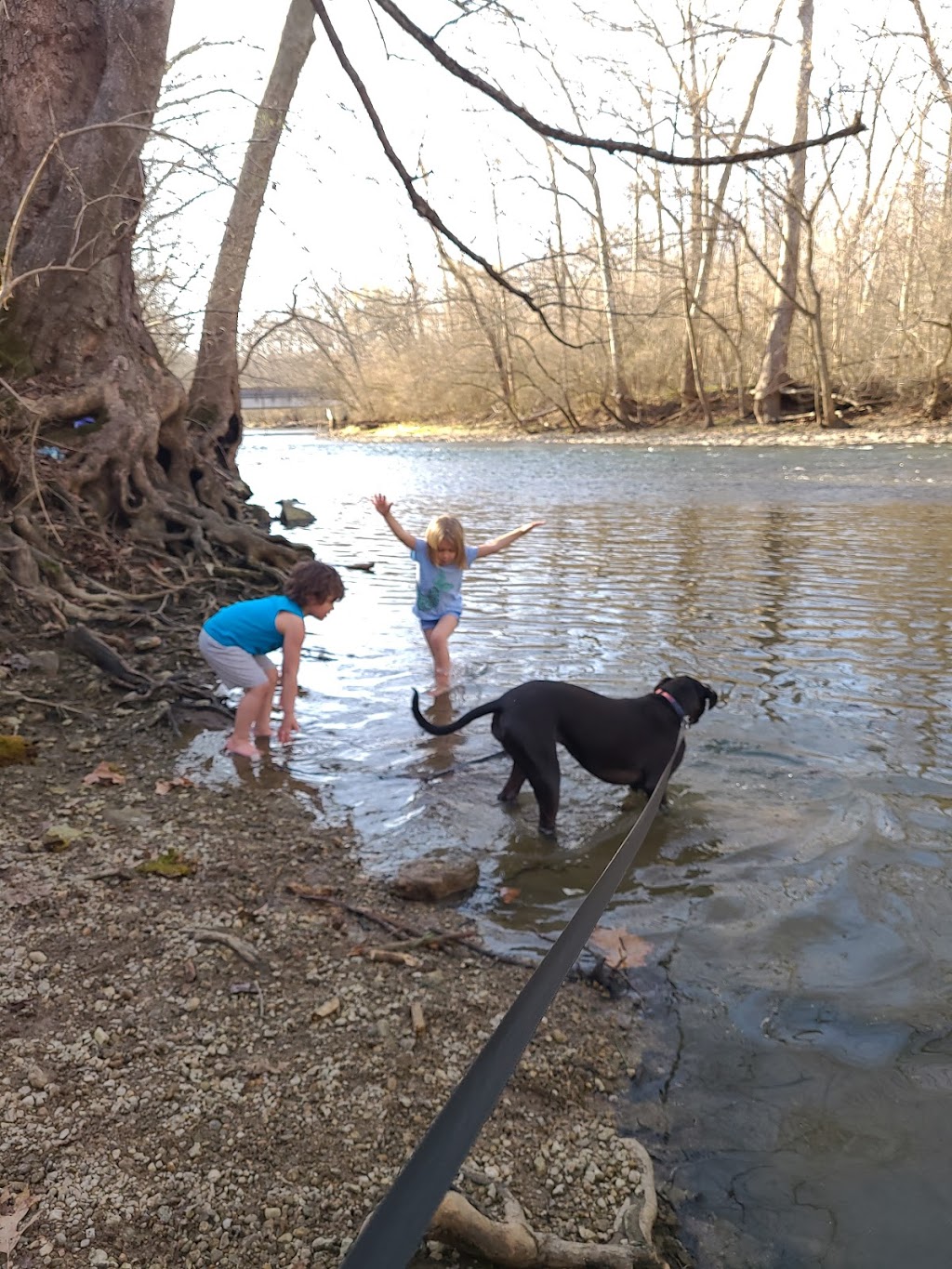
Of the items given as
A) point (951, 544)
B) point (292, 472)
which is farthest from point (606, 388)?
point (951, 544)

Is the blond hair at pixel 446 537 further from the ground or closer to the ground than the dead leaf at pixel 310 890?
further from the ground

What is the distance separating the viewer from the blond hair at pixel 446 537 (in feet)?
23.2

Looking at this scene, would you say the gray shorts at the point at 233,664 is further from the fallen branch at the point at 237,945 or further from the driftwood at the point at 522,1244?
the driftwood at the point at 522,1244

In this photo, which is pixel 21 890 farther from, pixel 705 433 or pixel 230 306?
pixel 705 433

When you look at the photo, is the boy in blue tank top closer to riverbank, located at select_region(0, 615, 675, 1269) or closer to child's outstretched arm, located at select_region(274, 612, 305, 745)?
child's outstretched arm, located at select_region(274, 612, 305, 745)

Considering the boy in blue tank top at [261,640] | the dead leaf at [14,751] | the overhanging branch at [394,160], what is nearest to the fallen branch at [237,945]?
the dead leaf at [14,751]

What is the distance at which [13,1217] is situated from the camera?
2070mm

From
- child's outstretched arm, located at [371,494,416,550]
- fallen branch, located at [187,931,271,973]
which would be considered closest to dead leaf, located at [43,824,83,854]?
fallen branch, located at [187,931,271,973]

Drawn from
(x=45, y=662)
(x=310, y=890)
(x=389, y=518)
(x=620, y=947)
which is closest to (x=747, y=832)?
(x=620, y=947)

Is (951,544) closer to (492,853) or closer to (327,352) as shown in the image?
(327,352)

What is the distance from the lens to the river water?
2518 mm

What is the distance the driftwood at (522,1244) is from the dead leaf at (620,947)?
126 centimetres

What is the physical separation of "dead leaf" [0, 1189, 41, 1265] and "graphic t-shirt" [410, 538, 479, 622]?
17.4 ft

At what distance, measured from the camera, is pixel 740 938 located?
11.9 feet
